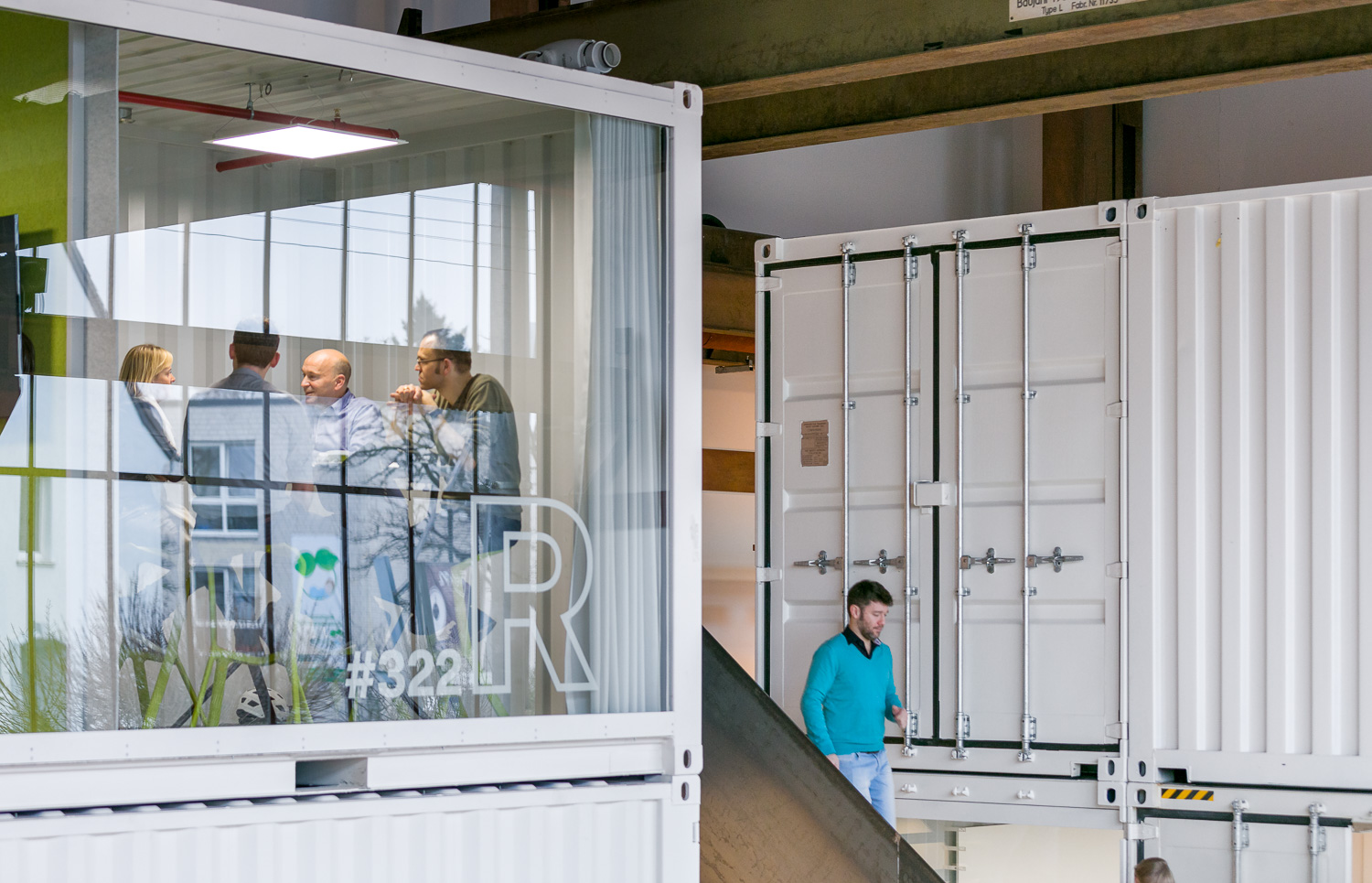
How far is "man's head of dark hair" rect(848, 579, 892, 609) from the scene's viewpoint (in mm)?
7203

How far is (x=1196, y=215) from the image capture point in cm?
675

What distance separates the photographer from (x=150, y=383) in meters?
4.29

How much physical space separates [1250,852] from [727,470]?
7376 millimetres

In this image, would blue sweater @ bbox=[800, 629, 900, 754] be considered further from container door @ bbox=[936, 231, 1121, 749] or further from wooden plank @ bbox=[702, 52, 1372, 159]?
wooden plank @ bbox=[702, 52, 1372, 159]

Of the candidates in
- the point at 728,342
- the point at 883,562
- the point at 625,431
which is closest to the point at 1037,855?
the point at 883,562

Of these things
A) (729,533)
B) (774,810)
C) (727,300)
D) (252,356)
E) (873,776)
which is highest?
(727,300)

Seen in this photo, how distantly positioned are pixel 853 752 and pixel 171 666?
378cm

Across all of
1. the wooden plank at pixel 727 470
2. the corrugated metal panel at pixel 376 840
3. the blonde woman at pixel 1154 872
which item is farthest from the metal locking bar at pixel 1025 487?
the wooden plank at pixel 727 470

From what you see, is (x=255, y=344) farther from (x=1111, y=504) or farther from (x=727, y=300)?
(x=727, y=300)

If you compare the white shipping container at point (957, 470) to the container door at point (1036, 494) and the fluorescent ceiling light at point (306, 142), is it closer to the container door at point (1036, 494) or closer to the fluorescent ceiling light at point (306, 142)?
the container door at point (1036, 494)

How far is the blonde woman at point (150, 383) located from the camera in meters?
4.25

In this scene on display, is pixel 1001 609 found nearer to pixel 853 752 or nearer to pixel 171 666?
pixel 853 752

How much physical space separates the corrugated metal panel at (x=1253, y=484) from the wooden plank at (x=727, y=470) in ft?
21.5

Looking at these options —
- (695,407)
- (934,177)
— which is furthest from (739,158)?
(695,407)
